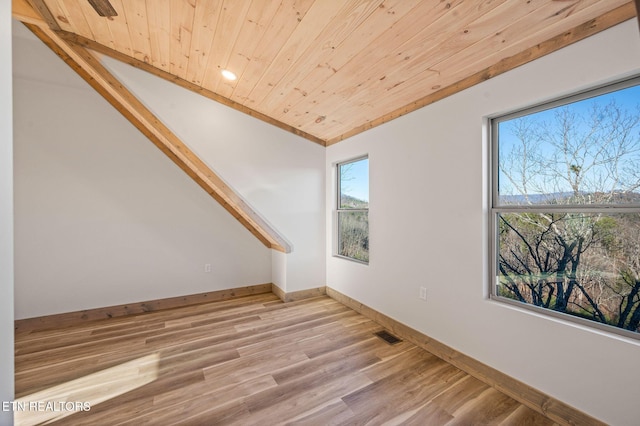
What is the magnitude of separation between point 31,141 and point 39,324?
1.95 metres

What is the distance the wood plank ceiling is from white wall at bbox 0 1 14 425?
32.2 inches

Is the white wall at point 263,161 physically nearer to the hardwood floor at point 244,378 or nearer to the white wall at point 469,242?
the white wall at point 469,242

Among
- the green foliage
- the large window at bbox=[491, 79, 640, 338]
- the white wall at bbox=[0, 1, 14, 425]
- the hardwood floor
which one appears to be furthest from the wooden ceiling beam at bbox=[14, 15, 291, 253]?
the large window at bbox=[491, 79, 640, 338]

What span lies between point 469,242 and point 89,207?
399 cm

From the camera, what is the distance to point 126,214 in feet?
10.3

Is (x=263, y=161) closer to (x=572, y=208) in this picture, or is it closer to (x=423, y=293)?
(x=423, y=293)

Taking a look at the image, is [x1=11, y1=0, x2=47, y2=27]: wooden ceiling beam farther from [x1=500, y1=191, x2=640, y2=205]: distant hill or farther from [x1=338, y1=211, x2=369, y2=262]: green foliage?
[x1=500, y1=191, x2=640, y2=205]: distant hill

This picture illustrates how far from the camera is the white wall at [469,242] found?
4.56ft

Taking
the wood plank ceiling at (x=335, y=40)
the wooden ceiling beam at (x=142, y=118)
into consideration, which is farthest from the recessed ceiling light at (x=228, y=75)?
the wooden ceiling beam at (x=142, y=118)

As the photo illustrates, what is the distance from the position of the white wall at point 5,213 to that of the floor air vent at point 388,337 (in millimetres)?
2545

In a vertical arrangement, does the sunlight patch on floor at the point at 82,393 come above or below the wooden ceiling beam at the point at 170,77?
below

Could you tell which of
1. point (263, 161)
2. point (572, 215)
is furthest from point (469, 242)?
point (263, 161)

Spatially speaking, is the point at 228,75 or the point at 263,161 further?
the point at 263,161

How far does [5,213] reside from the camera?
1.26 m
